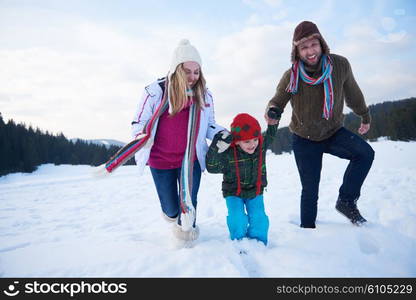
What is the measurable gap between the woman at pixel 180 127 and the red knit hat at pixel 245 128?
0.21 metres

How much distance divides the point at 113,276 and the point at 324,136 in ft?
7.84

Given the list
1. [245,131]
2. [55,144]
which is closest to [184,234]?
[245,131]

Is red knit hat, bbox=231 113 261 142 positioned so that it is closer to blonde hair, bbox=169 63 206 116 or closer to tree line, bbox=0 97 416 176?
blonde hair, bbox=169 63 206 116

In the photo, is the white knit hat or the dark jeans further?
the dark jeans

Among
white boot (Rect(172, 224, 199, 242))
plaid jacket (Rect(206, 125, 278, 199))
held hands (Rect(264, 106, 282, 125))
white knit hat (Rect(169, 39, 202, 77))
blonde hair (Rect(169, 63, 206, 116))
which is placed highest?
white knit hat (Rect(169, 39, 202, 77))

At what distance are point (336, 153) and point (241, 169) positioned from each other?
44.0 inches

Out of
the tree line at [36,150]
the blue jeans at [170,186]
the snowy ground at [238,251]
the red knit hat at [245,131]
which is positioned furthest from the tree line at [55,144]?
the blue jeans at [170,186]

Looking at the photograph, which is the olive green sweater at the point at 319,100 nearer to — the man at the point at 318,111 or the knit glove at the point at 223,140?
the man at the point at 318,111

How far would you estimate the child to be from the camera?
2562mm

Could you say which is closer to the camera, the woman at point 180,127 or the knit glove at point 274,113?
the woman at point 180,127

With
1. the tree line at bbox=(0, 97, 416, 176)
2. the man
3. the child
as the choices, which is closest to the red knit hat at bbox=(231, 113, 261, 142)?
the child

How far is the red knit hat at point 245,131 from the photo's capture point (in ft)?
8.48

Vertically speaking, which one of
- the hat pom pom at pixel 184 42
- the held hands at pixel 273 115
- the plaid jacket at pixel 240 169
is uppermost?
the hat pom pom at pixel 184 42

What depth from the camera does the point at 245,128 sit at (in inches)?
102
